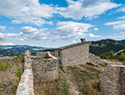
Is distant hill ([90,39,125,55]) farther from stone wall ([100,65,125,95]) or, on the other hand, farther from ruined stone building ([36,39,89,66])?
stone wall ([100,65,125,95])

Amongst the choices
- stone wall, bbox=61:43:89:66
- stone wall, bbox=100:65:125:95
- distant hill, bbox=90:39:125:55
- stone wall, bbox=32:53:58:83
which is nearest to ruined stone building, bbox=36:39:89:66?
stone wall, bbox=61:43:89:66

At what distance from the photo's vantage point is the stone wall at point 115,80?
21.1 feet

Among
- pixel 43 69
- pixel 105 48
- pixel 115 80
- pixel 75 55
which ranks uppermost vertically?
pixel 105 48

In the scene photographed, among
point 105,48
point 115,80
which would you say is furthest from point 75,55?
point 105,48

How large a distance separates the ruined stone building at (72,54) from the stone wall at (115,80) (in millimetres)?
9159

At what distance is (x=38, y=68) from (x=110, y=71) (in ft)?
19.7

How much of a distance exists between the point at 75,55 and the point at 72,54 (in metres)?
0.70

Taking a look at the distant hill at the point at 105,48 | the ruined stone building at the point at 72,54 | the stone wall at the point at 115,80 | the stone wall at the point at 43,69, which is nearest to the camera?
the stone wall at the point at 115,80

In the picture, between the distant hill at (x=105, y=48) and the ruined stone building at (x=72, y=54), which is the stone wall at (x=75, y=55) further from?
the distant hill at (x=105, y=48)

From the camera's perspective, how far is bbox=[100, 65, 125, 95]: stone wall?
6.42 m

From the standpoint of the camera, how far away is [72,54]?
16.6 meters

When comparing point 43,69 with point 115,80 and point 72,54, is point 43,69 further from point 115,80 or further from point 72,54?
point 72,54

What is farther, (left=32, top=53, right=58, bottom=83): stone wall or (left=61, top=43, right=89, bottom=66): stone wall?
(left=61, top=43, right=89, bottom=66): stone wall

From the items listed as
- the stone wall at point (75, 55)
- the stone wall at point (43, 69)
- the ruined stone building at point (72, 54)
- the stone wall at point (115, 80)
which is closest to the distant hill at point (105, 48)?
the stone wall at point (75, 55)
